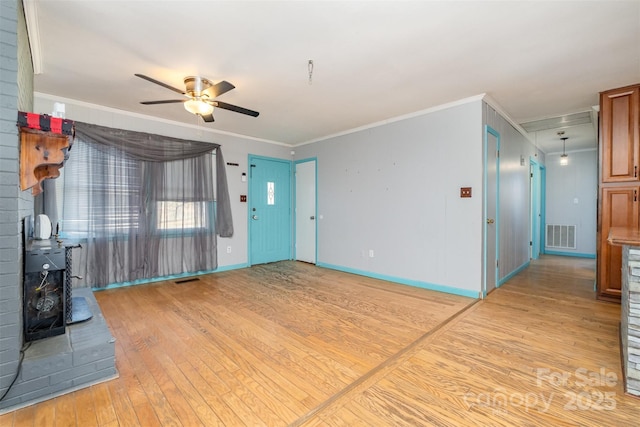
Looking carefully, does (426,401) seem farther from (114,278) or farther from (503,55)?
(114,278)

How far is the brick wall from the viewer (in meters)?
1.61

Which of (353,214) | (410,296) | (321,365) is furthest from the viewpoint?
(353,214)

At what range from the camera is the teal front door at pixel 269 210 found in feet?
18.1

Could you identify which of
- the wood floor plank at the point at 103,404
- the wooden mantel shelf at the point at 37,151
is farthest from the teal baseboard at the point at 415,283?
the wooden mantel shelf at the point at 37,151

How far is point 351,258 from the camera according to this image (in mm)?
5039

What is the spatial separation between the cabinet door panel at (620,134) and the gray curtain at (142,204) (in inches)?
206

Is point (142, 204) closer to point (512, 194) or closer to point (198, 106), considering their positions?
point (198, 106)

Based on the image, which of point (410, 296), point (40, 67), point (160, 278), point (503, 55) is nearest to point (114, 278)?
point (160, 278)

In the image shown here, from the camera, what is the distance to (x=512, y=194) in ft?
15.0

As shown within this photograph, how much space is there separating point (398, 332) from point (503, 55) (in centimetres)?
265

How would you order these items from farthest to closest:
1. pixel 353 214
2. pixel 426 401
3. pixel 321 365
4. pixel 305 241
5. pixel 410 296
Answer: pixel 305 241, pixel 353 214, pixel 410 296, pixel 321 365, pixel 426 401

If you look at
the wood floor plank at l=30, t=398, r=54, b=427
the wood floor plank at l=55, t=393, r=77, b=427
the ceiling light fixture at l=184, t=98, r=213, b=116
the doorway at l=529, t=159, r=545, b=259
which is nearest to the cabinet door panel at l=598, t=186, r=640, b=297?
the doorway at l=529, t=159, r=545, b=259

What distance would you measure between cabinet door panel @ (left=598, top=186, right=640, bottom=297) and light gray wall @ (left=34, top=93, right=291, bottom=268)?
16.5 ft

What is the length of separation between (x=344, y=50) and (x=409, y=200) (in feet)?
7.90
